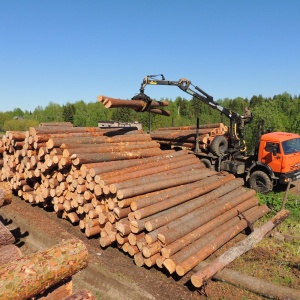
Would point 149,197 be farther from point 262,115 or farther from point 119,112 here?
point 119,112

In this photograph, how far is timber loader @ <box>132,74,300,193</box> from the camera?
1352cm

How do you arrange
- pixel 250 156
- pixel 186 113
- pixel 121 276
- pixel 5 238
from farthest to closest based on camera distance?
pixel 186 113
pixel 250 156
pixel 121 276
pixel 5 238

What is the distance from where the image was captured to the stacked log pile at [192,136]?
16.7 metres

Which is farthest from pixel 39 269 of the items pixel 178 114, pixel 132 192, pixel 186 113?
pixel 186 113

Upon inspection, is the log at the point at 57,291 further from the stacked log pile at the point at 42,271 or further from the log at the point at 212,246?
the log at the point at 212,246

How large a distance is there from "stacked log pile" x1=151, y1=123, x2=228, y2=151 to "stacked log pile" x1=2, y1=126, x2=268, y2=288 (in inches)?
136

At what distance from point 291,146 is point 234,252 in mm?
7855

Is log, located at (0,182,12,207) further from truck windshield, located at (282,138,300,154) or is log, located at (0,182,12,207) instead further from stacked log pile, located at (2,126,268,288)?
truck windshield, located at (282,138,300,154)

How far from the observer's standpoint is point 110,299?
22.5ft

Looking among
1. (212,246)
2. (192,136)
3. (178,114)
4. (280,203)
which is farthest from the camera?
(178,114)

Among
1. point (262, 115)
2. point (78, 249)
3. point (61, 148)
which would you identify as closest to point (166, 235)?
point (78, 249)

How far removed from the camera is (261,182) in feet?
46.2

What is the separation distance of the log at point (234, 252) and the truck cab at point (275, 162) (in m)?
2.77

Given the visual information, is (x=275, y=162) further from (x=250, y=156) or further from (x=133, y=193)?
(x=133, y=193)
